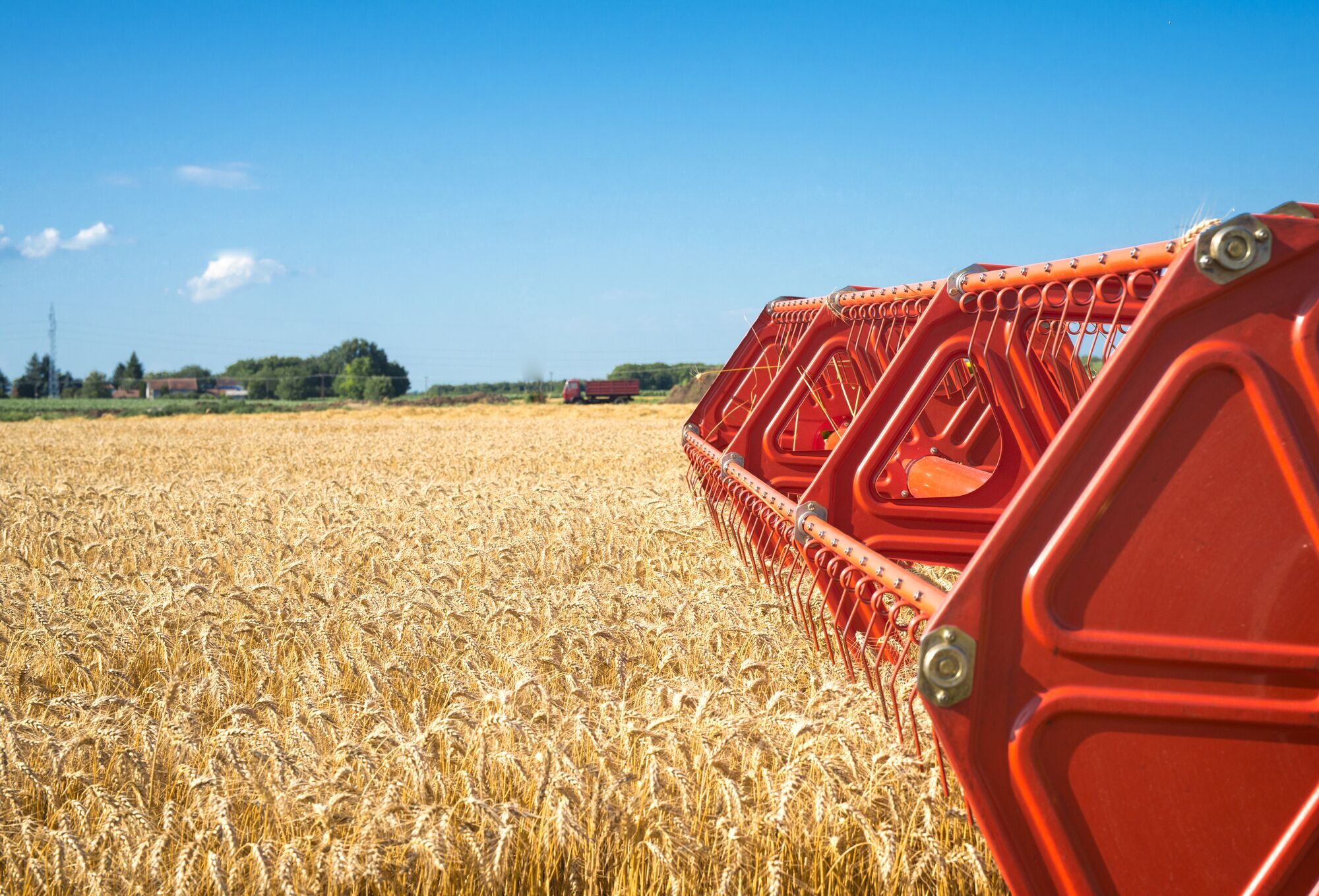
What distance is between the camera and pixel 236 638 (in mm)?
4121

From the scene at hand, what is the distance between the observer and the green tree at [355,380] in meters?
71.4

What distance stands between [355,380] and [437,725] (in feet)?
243

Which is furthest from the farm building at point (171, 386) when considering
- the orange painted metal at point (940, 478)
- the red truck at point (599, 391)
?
the orange painted metal at point (940, 478)

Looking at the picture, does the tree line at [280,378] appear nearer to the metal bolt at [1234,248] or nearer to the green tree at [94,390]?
the green tree at [94,390]

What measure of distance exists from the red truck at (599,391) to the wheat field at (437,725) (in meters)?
40.3

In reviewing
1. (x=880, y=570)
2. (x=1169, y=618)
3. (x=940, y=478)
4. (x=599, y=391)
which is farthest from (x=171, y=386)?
(x=1169, y=618)

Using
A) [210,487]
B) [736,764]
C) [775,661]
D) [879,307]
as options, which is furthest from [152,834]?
[210,487]

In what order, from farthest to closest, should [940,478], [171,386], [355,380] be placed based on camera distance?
1. [171,386]
2. [355,380]
3. [940,478]

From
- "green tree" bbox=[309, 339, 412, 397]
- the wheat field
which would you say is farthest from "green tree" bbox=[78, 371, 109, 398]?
the wheat field

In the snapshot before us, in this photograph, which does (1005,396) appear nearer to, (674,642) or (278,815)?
(674,642)

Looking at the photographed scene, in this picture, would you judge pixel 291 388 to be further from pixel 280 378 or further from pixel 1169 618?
pixel 1169 618

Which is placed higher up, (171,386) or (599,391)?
(171,386)

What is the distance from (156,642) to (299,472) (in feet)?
28.1

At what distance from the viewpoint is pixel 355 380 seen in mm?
72938
